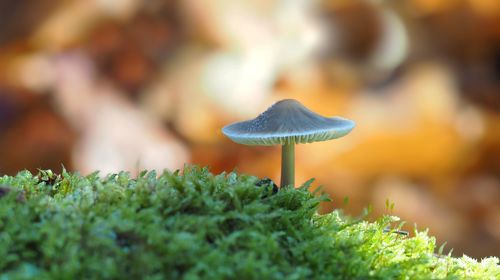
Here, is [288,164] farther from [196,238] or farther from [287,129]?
[196,238]

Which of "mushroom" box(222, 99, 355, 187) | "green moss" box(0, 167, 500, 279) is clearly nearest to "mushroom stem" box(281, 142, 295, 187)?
"mushroom" box(222, 99, 355, 187)

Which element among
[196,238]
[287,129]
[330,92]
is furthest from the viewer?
[330,92]

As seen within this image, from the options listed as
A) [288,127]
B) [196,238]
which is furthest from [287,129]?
[196,238]

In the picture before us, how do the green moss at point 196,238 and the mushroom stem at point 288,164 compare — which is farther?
the mushroom stem at point 288,164

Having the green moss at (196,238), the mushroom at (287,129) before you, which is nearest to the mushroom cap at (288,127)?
the mushroom at (287,129)

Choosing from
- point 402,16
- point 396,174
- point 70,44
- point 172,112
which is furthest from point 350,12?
point 70,44

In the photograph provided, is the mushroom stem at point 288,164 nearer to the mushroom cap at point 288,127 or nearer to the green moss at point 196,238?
the mushroom cap at point 288,127
